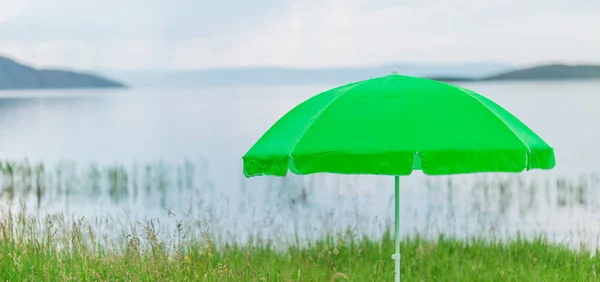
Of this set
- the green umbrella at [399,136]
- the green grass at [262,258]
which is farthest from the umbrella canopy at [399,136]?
the green grass at [262,258]

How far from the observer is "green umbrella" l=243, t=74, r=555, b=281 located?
415 cm

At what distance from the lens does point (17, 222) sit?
7.71 meters

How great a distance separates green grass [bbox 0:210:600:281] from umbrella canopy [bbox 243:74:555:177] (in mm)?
1737

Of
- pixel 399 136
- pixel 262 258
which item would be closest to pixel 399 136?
pixel 399 136

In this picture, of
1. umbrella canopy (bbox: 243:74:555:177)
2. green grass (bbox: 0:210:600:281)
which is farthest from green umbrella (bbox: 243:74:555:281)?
green grass (bbox: 0:210:600:281)

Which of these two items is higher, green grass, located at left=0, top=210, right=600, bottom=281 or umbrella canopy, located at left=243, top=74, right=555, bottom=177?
umbrella canopy, located at left=243, top=74, right=555, bottom=177

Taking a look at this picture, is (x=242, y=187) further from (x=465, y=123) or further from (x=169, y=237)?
(x=465, y=123)

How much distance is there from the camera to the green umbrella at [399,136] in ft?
13.6

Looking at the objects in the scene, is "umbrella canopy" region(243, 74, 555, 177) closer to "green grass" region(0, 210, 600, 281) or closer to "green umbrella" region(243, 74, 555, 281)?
"green umbrella" region(243, 74, 555, 281)

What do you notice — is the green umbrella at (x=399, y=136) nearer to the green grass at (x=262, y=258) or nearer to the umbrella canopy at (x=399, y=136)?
the umbrella canopy at (x=399, y=136)

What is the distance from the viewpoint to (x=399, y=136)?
4.22 metres

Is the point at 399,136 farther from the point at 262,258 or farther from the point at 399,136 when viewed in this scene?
the point at 262,258

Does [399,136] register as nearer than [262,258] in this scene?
Yes

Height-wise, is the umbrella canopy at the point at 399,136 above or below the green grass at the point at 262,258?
above
